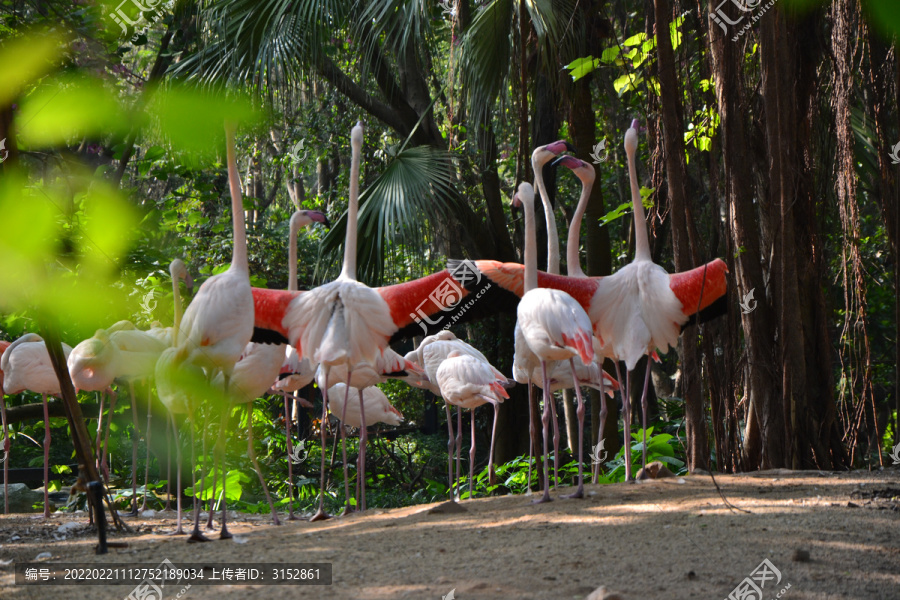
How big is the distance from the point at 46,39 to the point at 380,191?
6.94 meters

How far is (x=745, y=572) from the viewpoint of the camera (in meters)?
2.74

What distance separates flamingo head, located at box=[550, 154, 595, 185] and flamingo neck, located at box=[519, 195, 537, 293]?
349mm

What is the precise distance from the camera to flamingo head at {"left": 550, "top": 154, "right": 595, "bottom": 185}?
5504mm

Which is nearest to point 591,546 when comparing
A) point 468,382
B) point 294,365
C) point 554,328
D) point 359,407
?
point 554,328

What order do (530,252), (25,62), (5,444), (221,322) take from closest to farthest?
(25,62) → (221,322) → (530,252) → (5,444)

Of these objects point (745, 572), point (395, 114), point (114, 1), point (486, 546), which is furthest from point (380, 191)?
point (114, 1)

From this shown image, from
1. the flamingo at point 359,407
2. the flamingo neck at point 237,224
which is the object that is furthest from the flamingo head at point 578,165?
the flamingo at point 359,407

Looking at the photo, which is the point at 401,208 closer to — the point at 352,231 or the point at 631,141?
the point at 352,231

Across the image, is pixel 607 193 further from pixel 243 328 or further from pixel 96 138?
pixel 96 138

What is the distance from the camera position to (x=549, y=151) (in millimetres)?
5484

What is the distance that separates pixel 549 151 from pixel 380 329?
180cm
